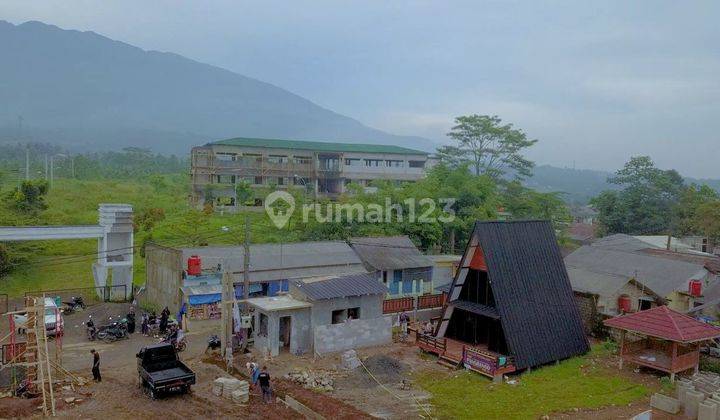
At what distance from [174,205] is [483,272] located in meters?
41.1

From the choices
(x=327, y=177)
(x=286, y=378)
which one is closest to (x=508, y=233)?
(x=286, y=378)

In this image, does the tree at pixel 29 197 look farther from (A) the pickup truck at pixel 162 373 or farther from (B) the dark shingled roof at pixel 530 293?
(B) the dark shingled roof at pixel 530 293

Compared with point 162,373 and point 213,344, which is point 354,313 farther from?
point 162,373

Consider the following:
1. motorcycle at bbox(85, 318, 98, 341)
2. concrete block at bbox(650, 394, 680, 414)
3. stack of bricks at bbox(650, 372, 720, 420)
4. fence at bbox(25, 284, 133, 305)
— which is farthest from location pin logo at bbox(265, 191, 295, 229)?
stack of bricks at bbox(650, 372, 720, 420)

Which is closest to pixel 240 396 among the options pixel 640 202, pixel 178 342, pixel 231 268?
pixel 178 342

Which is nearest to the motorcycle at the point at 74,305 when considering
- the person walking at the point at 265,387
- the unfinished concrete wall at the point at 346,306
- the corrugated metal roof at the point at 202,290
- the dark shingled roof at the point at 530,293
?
the corrugated metal roof at the point at 202,290

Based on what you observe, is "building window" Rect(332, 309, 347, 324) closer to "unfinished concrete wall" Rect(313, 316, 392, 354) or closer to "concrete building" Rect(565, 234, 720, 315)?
"unfinished concrete wall" Rect(313, 316, 392, 354)

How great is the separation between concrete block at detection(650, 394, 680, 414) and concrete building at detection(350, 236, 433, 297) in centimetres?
1527

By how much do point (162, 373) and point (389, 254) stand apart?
16.9 meters

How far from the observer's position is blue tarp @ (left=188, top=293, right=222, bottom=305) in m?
25.7

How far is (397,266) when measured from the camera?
30.7m

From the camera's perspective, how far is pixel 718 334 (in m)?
20.0

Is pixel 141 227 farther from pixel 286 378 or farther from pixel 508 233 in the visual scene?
pixel 508 233

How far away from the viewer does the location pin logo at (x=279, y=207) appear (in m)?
45.1
